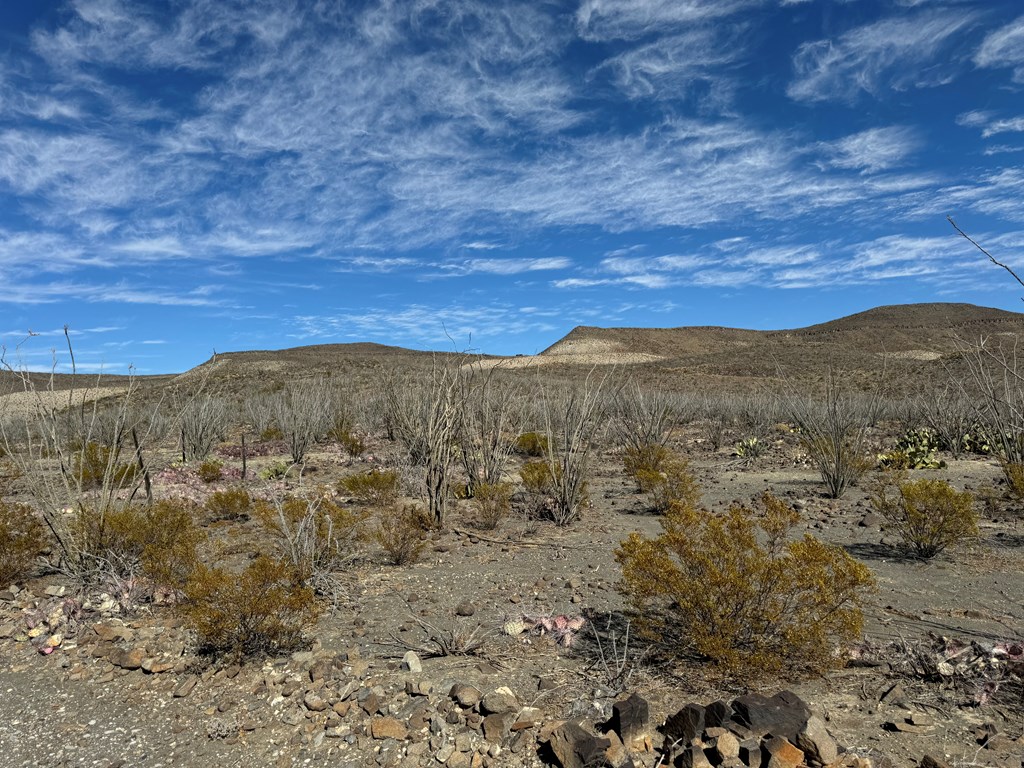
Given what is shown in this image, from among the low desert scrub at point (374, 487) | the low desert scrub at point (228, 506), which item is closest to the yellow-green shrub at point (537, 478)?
the low desert scrub at point (374, 487)

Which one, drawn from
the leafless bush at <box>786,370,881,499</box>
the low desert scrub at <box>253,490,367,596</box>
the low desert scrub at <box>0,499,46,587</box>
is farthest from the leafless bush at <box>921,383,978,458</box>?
the low desert scrub at <box>0,499,46,587</box>

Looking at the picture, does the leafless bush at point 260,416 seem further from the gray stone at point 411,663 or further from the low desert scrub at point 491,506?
the gray stone at point 411,663

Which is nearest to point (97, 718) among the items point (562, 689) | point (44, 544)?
point (562, 689)

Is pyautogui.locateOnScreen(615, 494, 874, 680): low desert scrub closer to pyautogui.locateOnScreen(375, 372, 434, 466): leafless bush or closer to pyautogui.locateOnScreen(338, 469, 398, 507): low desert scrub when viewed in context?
pyautogui.locateOnScreen(375, 372, 434, 466): leafless bush

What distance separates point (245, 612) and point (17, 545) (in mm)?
3190

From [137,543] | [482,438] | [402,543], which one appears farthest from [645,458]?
[137,543]

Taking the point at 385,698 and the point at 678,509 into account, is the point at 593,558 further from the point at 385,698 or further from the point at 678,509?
the point at 385,698

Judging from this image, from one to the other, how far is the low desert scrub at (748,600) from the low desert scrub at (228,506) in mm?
6288

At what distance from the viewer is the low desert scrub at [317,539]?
5543mm

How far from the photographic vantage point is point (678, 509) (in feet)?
16.6

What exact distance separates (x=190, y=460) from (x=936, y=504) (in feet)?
47.5

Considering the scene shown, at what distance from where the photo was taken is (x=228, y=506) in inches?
347

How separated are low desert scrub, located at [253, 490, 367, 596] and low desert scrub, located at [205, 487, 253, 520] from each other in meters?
2.06

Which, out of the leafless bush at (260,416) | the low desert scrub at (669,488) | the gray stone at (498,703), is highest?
the leafless bush at (260,416)
